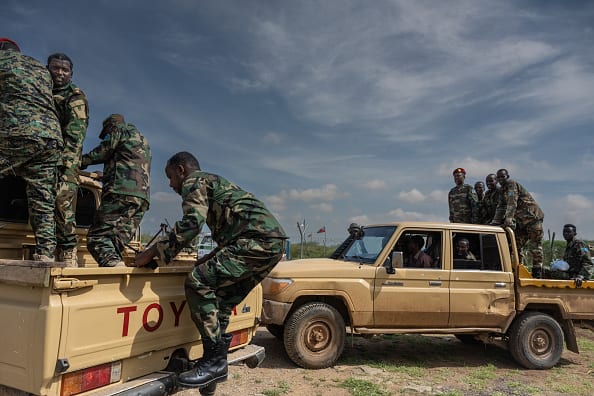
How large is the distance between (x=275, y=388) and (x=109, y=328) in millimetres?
2769

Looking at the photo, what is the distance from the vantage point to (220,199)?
328 cm

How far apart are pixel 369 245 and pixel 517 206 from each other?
3.25m

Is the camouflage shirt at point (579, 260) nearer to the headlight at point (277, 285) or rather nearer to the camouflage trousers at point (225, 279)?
the headlight at point (277, 285)

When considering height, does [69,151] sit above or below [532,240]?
above

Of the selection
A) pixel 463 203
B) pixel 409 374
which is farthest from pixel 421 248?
pixel 463 203

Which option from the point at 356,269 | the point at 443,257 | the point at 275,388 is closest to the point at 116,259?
the point at 275,388

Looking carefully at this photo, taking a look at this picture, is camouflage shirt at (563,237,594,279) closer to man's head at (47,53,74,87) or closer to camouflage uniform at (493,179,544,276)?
camouflage uniform at (493,179,544,276)

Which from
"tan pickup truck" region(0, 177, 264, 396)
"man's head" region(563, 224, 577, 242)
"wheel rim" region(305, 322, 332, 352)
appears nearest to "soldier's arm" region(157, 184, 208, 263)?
"tan pickup truck" region(0, 177, 264, 396)

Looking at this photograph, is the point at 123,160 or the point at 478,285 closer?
the point at 123,160

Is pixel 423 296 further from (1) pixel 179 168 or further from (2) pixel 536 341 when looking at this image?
(1) pixel 179 168

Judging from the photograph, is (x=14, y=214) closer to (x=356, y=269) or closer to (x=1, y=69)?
(x=1, y=69)

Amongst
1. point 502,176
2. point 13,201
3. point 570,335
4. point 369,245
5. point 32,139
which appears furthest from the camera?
point 502,176

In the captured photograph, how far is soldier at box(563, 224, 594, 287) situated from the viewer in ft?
22.5

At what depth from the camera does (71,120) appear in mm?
4020
